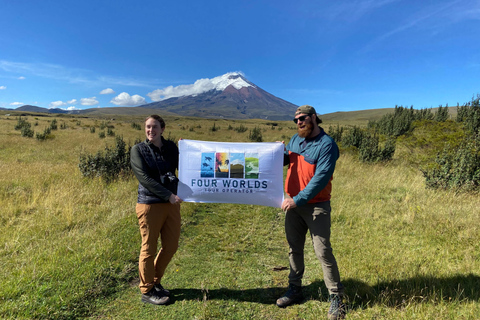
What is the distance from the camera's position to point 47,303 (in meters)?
2.93

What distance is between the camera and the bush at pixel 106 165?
27.8 feet

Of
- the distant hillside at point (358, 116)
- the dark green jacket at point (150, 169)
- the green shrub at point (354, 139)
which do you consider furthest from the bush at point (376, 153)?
the distant hillside at point (358, 116)

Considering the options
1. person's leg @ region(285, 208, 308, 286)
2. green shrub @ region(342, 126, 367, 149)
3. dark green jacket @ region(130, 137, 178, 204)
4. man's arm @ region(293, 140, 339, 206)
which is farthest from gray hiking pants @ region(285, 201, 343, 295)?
green shrub @ region(342, 126, 367, 149)

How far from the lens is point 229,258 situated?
174 inches

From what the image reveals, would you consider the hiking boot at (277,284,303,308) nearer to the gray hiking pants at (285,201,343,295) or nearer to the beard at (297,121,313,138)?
the gray hiking pants at (285,201,343,295)

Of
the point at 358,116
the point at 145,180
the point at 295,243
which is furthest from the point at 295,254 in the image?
the point at 358,116

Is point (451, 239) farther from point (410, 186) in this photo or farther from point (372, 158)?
point (372, 158)

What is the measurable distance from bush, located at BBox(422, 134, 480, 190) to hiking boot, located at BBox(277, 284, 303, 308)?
22.8ft

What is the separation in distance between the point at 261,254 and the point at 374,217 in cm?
316

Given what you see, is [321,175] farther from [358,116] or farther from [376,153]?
[358,116]

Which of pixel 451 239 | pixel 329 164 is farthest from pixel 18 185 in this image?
pixel 451 239

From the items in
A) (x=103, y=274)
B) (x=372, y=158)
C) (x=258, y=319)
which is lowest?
(x=258, y=319)

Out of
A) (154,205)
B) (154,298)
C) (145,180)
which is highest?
(145,180)

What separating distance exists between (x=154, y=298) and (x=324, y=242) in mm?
2386
